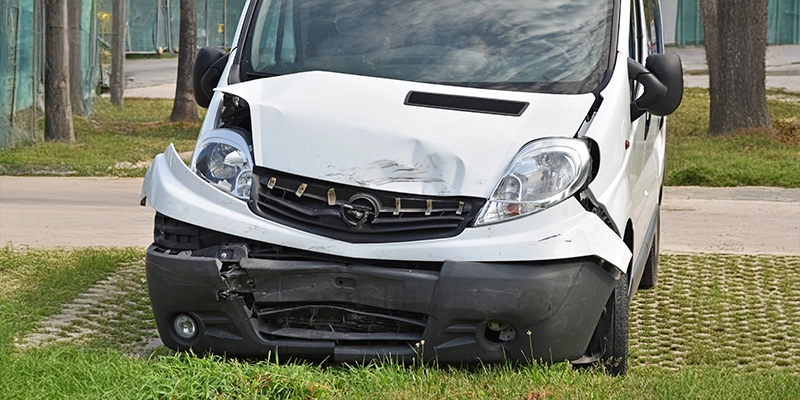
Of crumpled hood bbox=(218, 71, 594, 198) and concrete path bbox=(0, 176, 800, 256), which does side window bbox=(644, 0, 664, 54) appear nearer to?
concrete path bbox=(0, 176, 800, 256)

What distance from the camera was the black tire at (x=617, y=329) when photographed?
15.2 feet

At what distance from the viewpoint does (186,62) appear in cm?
1958

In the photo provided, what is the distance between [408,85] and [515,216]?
826mm

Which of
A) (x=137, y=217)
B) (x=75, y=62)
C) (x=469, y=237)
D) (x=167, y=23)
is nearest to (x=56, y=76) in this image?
(x=75, y=62)

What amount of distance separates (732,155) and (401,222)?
10.6 metres

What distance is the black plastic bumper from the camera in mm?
4234

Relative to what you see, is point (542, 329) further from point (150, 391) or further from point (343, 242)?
point (150, 391)

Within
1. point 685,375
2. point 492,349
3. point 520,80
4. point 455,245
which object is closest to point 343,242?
point 455,245

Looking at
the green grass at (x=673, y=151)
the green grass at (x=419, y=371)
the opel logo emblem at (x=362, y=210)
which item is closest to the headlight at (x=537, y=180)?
the opel logo emblem at (x=362, y=210)

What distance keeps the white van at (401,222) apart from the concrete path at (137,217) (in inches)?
164

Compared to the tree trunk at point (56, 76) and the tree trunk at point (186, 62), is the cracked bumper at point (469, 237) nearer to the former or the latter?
the tree trunk at point (56, 76)

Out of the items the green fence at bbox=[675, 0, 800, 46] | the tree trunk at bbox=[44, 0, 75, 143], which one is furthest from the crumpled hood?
the green fence at bbox=[675, 0, 800, 46]

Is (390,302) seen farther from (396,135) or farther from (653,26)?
(653,26)

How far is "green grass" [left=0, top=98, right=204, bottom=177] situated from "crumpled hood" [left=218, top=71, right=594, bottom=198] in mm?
8576
